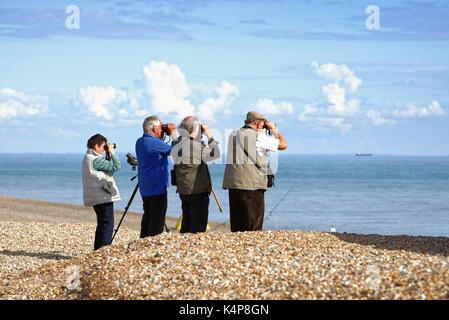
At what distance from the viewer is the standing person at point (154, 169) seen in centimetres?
1136

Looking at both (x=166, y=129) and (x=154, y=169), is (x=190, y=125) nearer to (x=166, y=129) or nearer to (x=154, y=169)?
(x=166, y=129)

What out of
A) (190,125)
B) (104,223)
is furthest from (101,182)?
(190,125)

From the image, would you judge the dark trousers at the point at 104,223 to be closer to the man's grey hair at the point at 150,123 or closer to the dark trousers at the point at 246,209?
the man's grey hair at the point at 150,123

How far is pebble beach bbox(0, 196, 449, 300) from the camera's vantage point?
8.02m

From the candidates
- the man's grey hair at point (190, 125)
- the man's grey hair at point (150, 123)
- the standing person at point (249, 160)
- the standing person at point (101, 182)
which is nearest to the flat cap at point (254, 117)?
the standing person at point (249, 160)

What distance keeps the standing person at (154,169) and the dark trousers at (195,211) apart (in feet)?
1.09

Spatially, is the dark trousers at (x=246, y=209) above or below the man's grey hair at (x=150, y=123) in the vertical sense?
below

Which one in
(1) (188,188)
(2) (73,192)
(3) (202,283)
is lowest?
(2) (73,192)

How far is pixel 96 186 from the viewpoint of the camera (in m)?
11.6

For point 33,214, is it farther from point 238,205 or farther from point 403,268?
point 403,268

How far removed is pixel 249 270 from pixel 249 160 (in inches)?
98.6
